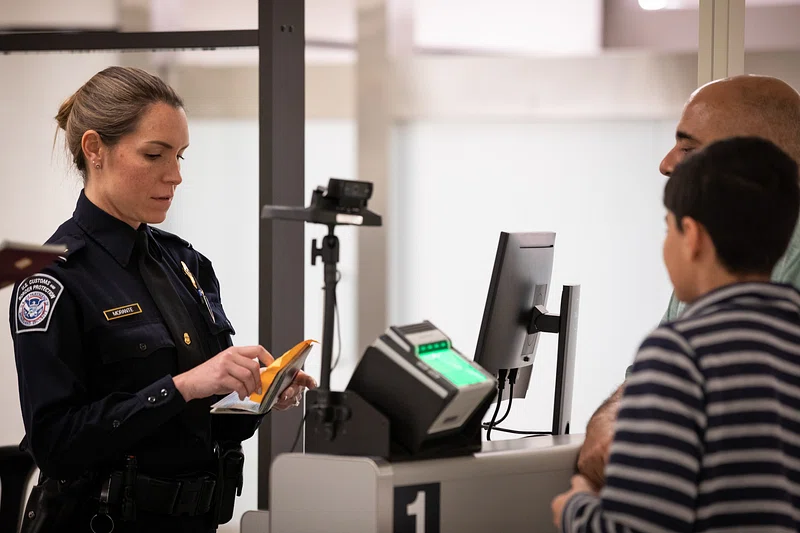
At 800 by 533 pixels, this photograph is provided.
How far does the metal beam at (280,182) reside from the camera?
2830mm

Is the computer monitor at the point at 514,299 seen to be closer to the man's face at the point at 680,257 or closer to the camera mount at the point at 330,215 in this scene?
the camera mount at the point at 330,215

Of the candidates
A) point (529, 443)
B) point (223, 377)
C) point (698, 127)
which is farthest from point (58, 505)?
point (698, 127)

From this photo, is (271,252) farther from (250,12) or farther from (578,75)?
(578,75)

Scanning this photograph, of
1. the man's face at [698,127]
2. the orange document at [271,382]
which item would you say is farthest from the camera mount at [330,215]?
the man's face at [698,127]

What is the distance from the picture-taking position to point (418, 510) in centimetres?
147

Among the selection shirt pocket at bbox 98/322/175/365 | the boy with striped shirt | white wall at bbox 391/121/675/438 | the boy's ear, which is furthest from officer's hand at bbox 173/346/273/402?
white wall at bbox 391/121/675/438

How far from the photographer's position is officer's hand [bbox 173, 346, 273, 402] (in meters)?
1.72

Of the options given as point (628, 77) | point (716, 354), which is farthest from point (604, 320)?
point (716, 354)

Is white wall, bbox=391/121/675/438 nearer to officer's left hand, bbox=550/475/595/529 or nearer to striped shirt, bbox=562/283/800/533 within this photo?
officer's left hand, bbox=550/475/595/529

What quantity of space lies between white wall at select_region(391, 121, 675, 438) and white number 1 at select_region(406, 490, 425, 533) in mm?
1927

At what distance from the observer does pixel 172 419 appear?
1864mm

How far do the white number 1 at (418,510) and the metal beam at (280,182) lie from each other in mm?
1464

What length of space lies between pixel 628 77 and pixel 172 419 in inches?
87.0

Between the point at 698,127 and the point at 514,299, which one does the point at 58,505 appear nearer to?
the point at 514,299
